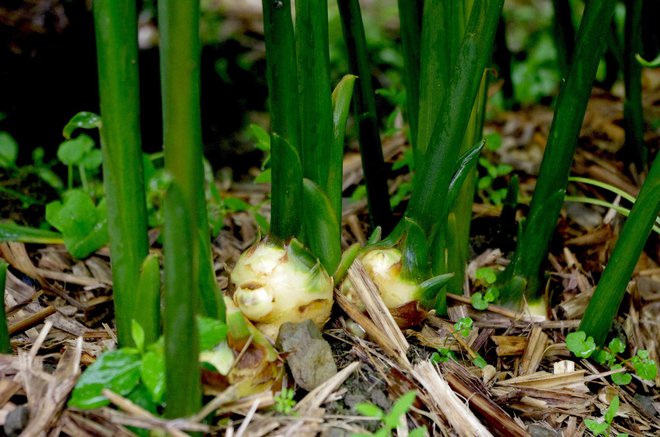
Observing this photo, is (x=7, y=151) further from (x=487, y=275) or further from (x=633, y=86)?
(x=633, y=86)

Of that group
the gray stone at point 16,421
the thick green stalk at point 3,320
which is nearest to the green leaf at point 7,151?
the thick green stalk at point 3,320

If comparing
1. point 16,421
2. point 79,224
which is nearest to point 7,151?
point 79,224

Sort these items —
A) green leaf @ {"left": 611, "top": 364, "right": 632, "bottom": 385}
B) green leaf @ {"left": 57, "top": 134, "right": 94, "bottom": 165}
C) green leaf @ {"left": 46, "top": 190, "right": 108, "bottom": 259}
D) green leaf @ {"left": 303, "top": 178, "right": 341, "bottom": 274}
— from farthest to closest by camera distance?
1. green leaf @ {"left": 57, "top": 134, "right": 94, "bottom": 165}
2. green leaf @ {"left": 46, "top": 190, "right": 108, "bottom": 259}
3. green leaf @ {"left": 611, "top": 364, "right": 632, "bottom": 385}
4. green leaf @ {"left": 303, "top": 178, "right": 341, "bottom": 274}

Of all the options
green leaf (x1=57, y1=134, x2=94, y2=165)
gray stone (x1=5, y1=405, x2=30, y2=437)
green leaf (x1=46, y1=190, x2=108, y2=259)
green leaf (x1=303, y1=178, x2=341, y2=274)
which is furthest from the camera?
green leaf (x1=57, y1=134, x2=94, y2=165)

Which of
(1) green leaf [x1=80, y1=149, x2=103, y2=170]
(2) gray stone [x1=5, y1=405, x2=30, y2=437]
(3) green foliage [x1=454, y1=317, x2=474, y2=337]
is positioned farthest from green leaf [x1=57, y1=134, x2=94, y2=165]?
(3) green foliage [x1=454, y1=317, x2=474, y2=337]

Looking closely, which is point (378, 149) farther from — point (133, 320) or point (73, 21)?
point (73, 21)

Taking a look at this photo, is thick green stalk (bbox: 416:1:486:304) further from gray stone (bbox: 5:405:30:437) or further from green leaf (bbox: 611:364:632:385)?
gray stone (bbox: 5:405:30:437)
